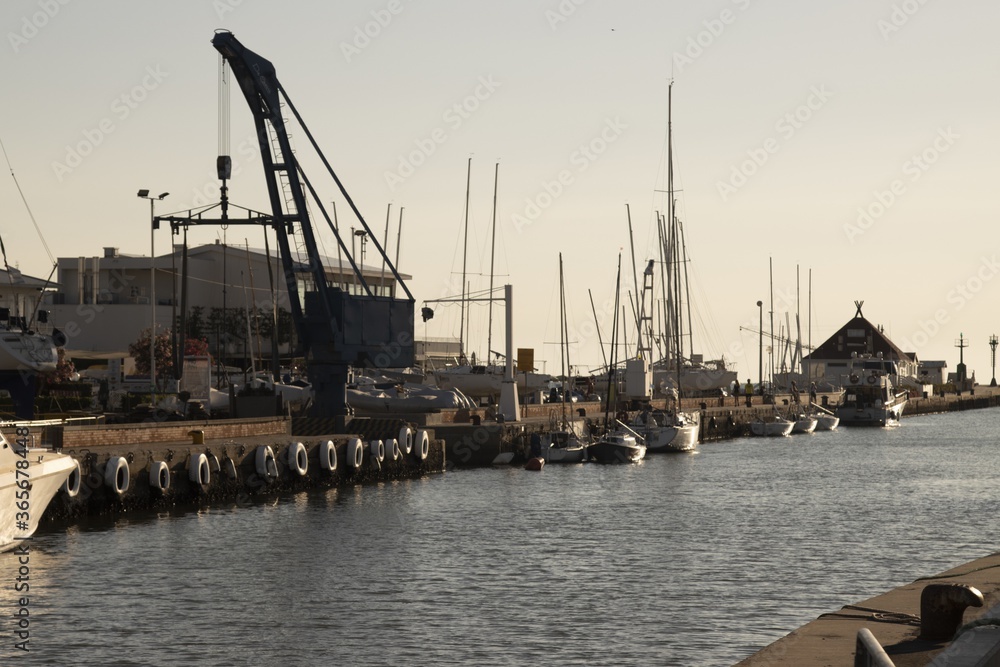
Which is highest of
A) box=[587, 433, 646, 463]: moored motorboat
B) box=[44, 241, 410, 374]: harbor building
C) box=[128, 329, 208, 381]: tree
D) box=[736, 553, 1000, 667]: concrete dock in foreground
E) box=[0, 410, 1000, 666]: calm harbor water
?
box=[44, 241, 410, 374]: harbor building

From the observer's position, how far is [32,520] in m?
29.6

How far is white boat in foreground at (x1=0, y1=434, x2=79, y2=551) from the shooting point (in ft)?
89.0

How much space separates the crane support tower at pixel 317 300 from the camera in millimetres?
55438

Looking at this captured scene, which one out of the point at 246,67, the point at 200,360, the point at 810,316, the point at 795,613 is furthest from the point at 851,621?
the point at 810,316

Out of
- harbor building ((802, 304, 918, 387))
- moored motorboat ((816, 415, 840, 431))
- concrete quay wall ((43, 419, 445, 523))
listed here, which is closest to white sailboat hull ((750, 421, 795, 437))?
moored motorboat ((816, 415, 840, 431))

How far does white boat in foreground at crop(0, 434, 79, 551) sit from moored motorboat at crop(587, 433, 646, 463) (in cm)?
3776

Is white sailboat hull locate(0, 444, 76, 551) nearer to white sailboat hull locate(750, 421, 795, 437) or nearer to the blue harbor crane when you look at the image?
the blue harbor crane

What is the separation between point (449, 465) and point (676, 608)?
3784 centimetres

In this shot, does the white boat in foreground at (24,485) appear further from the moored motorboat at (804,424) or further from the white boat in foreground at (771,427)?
the moored motorboat at (804,424)

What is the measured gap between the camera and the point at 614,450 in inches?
2598

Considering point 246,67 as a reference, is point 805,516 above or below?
below

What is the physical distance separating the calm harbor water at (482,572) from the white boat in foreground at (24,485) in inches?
37.2

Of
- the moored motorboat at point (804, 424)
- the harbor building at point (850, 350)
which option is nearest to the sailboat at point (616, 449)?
the moored motorboat at point (804, 424)

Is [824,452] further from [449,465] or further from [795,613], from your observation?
[795,613]
